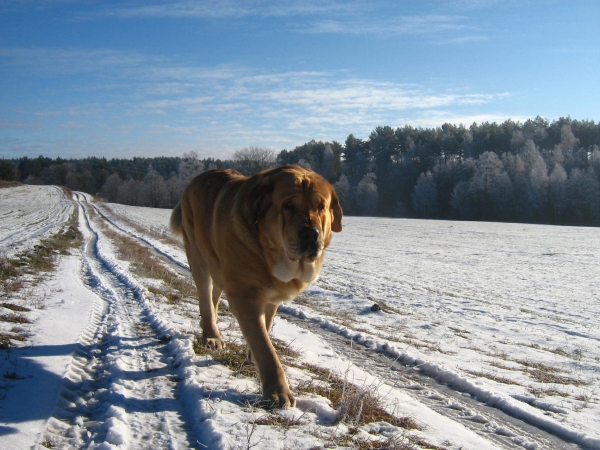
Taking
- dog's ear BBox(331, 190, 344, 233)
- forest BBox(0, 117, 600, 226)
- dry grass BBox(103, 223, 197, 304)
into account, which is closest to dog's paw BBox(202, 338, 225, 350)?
dog's ear BBox(331, 190, 344, 233)

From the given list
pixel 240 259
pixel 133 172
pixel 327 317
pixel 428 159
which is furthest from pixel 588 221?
pixel 133 172

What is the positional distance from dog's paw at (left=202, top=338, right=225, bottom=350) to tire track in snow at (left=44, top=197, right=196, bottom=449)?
0.43 metres

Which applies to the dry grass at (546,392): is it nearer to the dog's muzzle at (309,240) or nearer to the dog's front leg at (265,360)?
the dog's front leg at (265,360)

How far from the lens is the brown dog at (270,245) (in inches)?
153

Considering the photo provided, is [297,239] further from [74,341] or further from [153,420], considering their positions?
[74,341]

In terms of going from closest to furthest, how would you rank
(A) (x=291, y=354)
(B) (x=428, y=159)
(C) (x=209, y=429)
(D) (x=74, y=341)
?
1. (C) (x=209, y=429)
2. (D) (x=74, y=341)
3. (A) (x=291, y=354)
4. (B) (x=428, y=159)

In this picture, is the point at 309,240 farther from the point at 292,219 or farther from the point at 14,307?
the point at 14,307

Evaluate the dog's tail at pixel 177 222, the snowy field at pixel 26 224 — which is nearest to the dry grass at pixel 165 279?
the dog's tail at pixel 177 222

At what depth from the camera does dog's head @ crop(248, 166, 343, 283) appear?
390 cm

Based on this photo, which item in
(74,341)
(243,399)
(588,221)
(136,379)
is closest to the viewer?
(243,399)

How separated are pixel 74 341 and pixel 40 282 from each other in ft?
13.8

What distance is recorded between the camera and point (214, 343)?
541 cm

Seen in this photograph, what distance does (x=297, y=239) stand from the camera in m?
3.87

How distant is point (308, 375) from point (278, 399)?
3.70 feet
